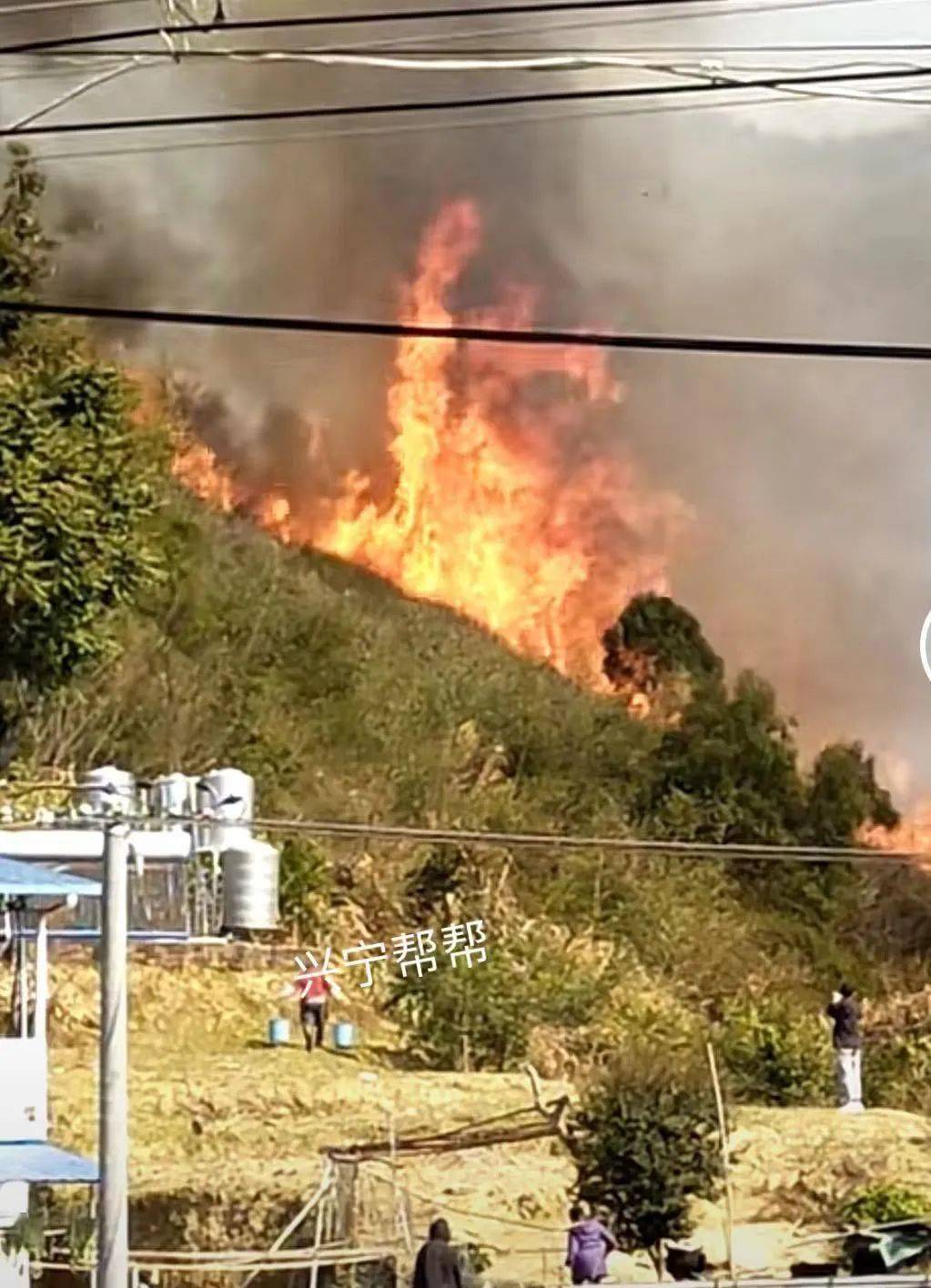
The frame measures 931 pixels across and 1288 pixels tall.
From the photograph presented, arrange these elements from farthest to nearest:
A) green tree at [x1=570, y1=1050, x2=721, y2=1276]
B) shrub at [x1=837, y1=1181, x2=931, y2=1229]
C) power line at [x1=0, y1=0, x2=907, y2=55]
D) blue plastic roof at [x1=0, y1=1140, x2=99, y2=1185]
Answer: power line at [x1=0, y1=0, x2=907, y2=55]
shrub at [x1=837, y1=1181, x2=931, y2=1229]
green tree at [x1=570, y1=1050, x2=721, y2=1276]
blue plastic roof at [x1=0, y1=1140, x2=99, y2=1185]

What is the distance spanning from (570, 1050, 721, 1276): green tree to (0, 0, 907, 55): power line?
255 centimetres

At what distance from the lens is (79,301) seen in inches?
162

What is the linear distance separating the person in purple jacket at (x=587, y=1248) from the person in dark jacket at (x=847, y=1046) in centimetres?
66

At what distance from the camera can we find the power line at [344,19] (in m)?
4.12

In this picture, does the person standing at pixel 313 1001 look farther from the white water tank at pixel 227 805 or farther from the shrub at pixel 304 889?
the white water tank at pixel 227 805

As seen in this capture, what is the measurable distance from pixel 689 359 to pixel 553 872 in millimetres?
1314

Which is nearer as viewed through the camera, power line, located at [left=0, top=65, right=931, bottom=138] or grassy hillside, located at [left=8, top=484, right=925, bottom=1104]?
grassy hillside, located at [left=8, top=484, right=925, bottom=1104]

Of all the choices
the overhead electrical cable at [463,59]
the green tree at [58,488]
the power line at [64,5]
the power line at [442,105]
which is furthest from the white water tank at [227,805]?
the power line at [64,5]

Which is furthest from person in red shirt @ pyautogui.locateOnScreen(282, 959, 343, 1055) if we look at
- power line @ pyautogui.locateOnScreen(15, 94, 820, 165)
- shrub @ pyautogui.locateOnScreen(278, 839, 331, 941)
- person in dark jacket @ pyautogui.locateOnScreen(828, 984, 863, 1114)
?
power line @ pyautogui.locateOnScreen(15, 94, 820, 165)

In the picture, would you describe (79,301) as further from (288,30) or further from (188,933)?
(188,933)

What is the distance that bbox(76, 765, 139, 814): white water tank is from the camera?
3.92m

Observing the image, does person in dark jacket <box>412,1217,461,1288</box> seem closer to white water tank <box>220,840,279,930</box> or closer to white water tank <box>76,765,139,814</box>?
white water tank <box>220,840,279,930</box>

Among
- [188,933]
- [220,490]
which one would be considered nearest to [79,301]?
[220,490]

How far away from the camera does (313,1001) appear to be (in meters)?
3.96
